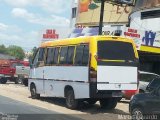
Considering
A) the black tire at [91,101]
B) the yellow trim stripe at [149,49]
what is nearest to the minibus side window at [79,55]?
the black tire at [91,101]

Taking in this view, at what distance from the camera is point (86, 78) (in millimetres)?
17703

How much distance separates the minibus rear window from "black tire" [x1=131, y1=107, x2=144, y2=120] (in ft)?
11.5

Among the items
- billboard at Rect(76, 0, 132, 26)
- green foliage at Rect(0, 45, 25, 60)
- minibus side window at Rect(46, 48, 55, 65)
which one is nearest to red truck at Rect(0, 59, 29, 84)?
minibus side window at Rect(46, 48, 55, 65)

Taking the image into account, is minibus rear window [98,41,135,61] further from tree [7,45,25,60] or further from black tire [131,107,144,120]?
tree [7,45,25,60]

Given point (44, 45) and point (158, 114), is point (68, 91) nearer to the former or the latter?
point (44, 45)

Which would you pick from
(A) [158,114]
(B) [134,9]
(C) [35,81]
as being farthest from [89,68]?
(B) [134,9]

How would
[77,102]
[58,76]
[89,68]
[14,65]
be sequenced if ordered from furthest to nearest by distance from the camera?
[14,65]
[58,76]
[77,102]
[89,68]

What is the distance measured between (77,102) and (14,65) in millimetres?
21235

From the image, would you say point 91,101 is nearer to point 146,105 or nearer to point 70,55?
point 70,55

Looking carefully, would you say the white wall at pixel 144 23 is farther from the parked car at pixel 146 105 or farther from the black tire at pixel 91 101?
the parked car at pixel 146 105

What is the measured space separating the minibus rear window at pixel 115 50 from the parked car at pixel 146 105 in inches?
135

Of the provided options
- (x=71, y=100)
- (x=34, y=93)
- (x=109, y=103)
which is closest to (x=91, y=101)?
(x=109, y=103)

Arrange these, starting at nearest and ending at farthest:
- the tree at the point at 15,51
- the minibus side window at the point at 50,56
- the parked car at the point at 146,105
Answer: the parked car at the point at 146,105 → the minibus side window at the point at 50,56 → the tree at the point at 15,51

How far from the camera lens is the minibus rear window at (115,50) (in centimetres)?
1783
